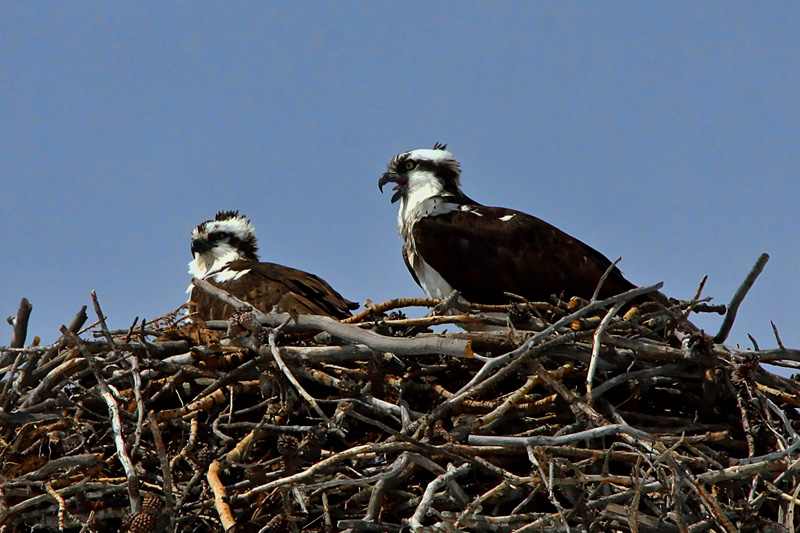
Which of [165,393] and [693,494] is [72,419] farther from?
[693,494]

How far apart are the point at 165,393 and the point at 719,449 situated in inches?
110

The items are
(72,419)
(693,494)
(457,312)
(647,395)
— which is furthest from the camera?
(457,312)

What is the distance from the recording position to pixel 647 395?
5.14m

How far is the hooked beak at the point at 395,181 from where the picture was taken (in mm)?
7324

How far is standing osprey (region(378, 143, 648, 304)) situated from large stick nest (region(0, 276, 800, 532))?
0.85 metres

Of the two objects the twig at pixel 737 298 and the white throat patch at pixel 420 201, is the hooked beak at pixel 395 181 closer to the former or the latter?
the white throat patch at pixel 420 201

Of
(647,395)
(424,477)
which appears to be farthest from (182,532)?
(647,395)

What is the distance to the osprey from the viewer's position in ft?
22.4

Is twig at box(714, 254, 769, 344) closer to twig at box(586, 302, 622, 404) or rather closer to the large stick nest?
the large stick nest

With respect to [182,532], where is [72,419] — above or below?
above

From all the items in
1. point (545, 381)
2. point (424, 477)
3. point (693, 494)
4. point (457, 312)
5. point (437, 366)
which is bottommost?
point (693, 494)

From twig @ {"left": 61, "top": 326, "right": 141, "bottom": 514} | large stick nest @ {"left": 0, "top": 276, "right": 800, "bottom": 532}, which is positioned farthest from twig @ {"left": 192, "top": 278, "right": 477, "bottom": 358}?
twig @ {"left": 61, "top": 326, "right": 141, "bottom": 514}

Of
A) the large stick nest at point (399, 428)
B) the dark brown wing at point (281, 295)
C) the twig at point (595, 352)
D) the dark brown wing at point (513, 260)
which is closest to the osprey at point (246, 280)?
the dark brown wing at point (281, 295)

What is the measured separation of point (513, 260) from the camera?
6.36 m
